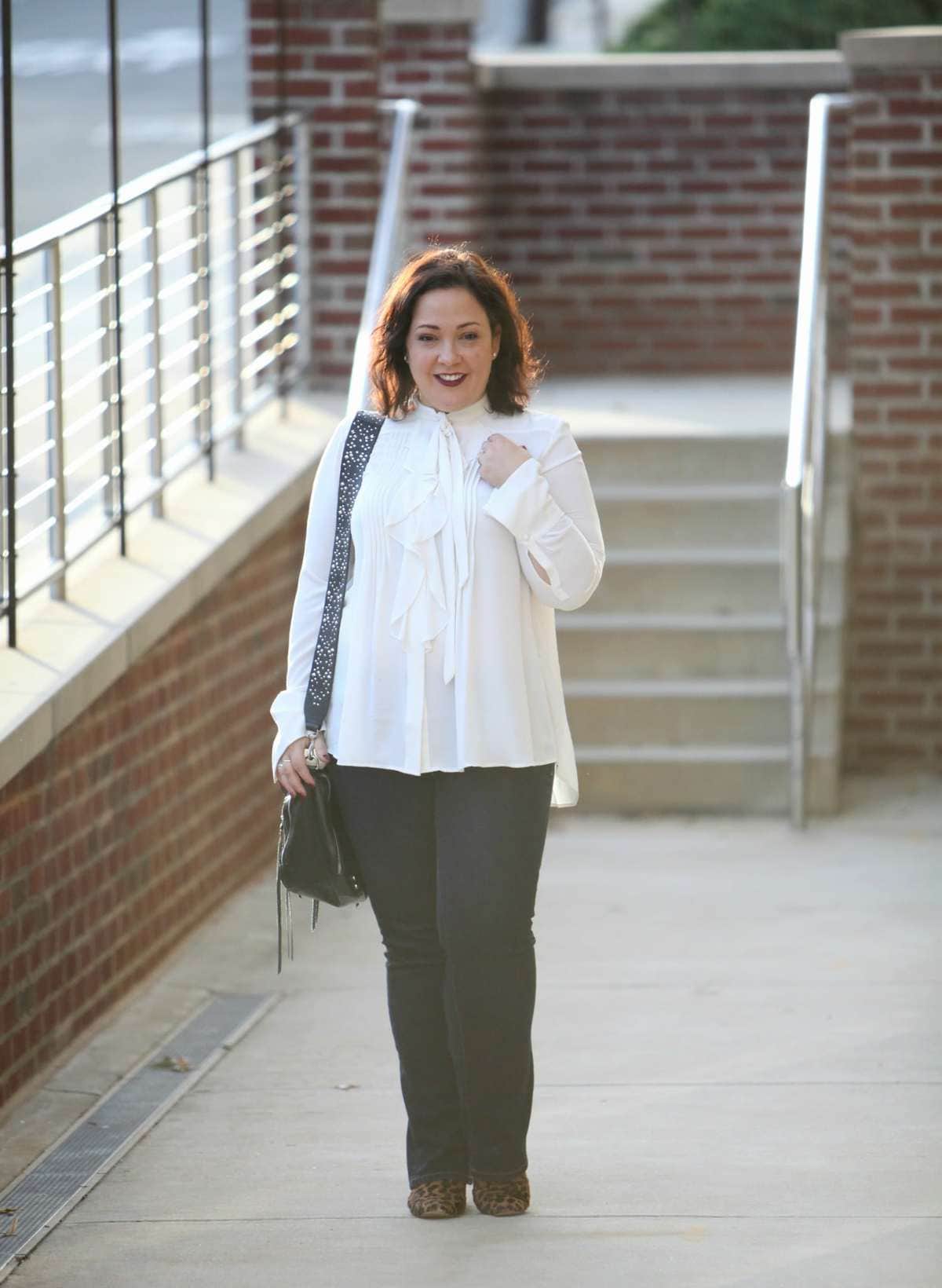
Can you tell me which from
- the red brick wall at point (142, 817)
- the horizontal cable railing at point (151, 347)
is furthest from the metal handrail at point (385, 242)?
the red brick wall at point (142, 817)

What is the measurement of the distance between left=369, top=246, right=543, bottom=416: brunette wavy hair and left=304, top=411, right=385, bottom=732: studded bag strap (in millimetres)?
144

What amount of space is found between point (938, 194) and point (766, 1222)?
16.3ft

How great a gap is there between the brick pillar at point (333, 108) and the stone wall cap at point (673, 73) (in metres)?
2.23

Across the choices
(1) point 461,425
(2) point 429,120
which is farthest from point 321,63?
(1) point 461,425

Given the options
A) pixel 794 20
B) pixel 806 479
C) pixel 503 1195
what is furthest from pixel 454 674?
pixel 794 20

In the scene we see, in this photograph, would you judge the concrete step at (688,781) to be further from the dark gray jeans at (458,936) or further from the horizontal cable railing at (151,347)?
the dark gray jeans at (458,936)

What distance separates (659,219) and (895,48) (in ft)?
7.95

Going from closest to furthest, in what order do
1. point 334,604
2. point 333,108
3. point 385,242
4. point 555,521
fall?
point 555,521 → point 334,604 → point 385,242 → point 333,108

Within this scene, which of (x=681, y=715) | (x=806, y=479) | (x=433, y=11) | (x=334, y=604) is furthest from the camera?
(x=433, y=11)

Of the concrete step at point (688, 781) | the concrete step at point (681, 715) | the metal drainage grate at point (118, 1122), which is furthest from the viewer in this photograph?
the concrete step at point (681, 715)

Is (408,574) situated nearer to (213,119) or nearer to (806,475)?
(806,475)

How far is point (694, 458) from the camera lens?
800cm

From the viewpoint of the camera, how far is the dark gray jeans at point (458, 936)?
11.9ft

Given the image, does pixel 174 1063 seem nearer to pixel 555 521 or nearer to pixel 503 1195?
pixel 503 1195
